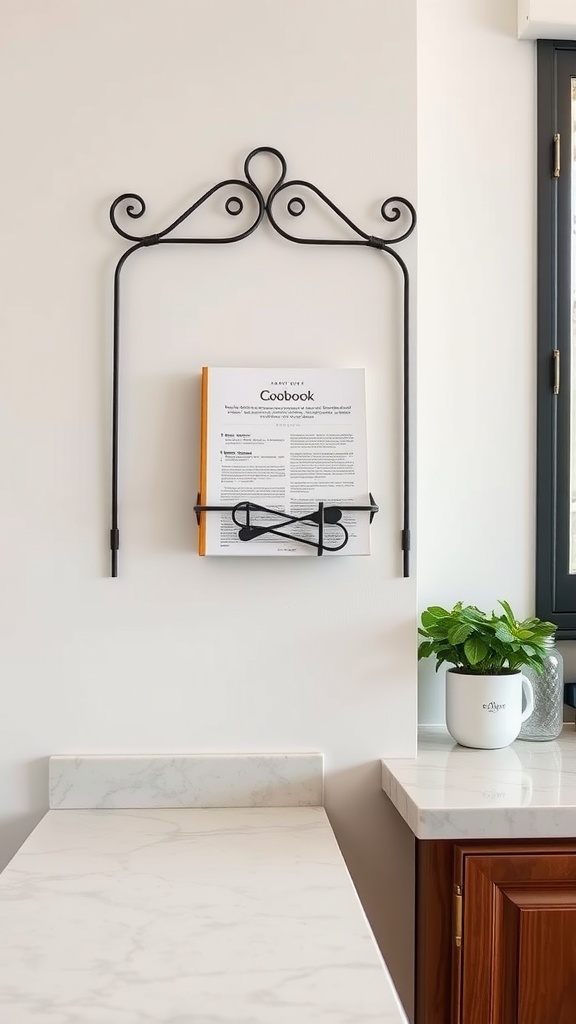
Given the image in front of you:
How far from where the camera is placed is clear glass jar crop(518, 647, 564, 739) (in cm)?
171

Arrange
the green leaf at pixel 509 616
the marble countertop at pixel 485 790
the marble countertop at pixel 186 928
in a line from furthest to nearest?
the green leaf at pixel 509 616
the marble countertop at pixel 485 790
the marble countertop at pixel 186 928

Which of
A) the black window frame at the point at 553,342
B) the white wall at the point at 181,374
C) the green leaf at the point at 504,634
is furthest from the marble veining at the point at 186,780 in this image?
the black window frame at the point at 553,342

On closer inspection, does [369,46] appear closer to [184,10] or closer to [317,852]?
[184,10]

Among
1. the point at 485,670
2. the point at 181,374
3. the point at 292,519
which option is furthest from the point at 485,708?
the point at 181,374

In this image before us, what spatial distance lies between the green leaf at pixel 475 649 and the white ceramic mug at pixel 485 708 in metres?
0.04

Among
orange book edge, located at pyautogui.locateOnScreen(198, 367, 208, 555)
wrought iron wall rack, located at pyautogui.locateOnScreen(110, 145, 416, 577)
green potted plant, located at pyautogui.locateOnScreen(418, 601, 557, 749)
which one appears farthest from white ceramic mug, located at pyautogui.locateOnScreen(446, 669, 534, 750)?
orange book edge, located at pyautogui.locateOnScreen(198, 367, 208, 555)

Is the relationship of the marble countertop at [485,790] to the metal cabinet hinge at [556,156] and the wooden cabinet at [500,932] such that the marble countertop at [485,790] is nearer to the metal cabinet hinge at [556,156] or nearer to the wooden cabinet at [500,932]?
the wooden cabinet at [500,932]

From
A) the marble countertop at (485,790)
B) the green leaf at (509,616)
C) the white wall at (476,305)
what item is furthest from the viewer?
the white wall at (476,305)

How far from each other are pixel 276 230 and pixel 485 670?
84 cm

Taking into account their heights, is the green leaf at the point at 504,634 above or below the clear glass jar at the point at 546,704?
above

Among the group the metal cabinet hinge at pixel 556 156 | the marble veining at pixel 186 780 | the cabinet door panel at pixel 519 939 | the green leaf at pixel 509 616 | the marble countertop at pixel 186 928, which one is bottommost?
the cabinet door panel at pixel 519 939

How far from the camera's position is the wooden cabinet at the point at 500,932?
1314 millimetres

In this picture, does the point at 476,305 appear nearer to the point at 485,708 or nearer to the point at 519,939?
the point at 485,708

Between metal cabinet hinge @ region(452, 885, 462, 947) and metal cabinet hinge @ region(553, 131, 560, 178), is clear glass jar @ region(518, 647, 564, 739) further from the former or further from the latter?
metal cabinet hinge @ region(553, 131, 560, 178)
